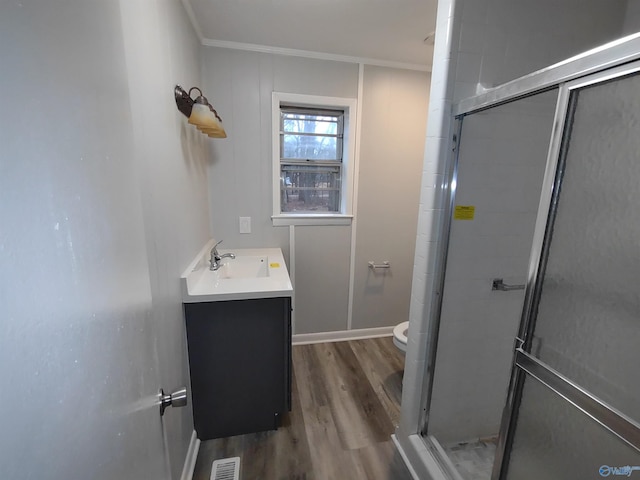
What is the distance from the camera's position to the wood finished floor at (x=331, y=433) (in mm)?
1533

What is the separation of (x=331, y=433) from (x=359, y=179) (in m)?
1.92

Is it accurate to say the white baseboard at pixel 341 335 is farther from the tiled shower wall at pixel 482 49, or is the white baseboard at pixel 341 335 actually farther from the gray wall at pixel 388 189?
the tiled shower wall at pixel 482 49

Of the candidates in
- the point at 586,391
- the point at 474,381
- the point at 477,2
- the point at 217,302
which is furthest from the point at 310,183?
the point at 586,391

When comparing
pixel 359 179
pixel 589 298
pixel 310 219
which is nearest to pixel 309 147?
pixel 359 179

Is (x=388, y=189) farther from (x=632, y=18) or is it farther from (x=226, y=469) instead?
(x=226, y=469)

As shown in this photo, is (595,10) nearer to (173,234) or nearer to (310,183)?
(310,183)

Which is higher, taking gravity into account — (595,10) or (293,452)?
(595,10)

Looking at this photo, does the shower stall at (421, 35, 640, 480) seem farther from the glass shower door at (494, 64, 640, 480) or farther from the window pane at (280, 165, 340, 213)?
the window pane at (280, 165, 340, 213)

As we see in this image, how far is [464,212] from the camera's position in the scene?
1.42m

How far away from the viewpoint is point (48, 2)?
0.34m

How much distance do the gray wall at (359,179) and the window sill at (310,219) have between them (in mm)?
52

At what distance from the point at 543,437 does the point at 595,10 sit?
194cm

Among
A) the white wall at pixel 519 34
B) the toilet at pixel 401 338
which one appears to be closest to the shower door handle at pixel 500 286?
the toilet at pixel 401 338

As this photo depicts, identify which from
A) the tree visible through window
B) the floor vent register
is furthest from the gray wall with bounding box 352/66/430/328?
the floor vent register
